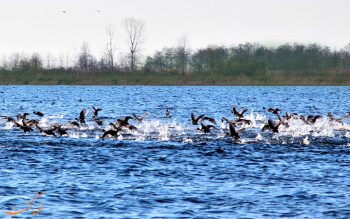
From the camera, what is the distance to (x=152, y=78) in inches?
4513

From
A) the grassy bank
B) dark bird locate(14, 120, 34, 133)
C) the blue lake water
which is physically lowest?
the blue lake water

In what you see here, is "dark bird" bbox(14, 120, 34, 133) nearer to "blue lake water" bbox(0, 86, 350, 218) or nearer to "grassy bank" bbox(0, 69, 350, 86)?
"blue lake water" bbox(0, 86, 350, 218)

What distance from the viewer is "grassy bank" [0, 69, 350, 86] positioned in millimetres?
108875

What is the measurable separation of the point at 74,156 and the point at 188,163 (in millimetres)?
4570

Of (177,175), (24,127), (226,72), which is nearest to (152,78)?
(226,72)

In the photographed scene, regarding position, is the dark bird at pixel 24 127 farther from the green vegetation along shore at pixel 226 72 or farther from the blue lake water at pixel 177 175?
the green vegetation along shore at pixel 226 72

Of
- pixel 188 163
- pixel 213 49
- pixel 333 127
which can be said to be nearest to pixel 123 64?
pixel 213 49

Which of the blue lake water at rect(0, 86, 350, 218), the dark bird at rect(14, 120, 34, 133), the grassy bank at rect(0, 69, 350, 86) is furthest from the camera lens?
the grassy bank at rect(0, 69, 350, 86)

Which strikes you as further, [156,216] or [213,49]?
[213,49]

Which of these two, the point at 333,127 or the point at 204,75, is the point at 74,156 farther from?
the point at 204,75

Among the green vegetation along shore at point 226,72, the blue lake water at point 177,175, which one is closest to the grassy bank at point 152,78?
the green vegetation along shore at point 226,72

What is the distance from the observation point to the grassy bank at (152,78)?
357 ft

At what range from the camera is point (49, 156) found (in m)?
19.1

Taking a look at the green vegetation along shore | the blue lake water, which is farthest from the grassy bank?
the blue lake water
